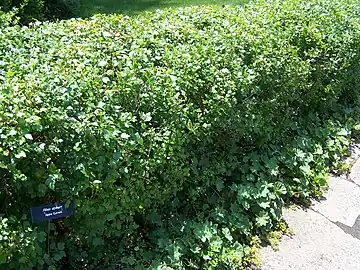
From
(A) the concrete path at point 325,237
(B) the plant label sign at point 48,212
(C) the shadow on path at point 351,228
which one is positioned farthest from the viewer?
(C) the shadow on path at point 351,228

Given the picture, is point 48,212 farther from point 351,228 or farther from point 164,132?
point 351,228

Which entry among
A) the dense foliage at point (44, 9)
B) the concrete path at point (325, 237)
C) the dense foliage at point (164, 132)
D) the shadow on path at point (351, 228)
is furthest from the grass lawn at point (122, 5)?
the shadow on path at point (351, 228)

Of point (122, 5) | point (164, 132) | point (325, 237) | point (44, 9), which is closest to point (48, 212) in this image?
point (164, 132)

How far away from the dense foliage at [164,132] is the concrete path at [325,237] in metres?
0.19

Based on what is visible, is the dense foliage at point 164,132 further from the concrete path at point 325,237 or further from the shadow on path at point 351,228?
the shadow on path at point 351,228

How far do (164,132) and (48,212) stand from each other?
2.82 ft

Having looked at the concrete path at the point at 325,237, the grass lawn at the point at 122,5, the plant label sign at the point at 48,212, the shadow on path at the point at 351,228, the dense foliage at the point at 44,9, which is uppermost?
the dense foliage at the point at 44,9

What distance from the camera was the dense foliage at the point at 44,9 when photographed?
633cm

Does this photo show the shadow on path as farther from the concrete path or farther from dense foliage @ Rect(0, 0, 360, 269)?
dense foliage @ Rect(0, 0, 360, 269)

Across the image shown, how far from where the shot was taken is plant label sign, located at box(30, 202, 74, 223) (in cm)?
261

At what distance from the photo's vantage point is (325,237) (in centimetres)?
407

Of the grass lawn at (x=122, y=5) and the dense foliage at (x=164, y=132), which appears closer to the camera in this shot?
the dense foliage at (x=164, y=132)

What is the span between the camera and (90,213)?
2758 mm

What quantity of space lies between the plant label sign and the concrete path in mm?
1623
